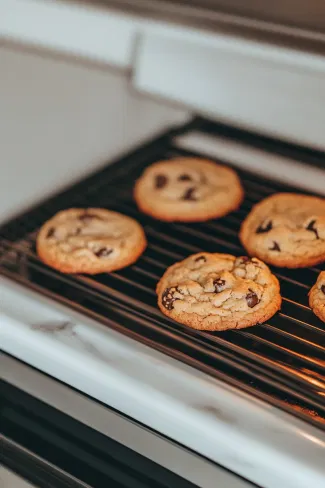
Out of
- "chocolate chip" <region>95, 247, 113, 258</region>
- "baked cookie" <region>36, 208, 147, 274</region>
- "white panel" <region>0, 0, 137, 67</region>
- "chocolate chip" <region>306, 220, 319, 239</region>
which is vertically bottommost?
"baked cookie" <region>36, 208, 147, 274</region>

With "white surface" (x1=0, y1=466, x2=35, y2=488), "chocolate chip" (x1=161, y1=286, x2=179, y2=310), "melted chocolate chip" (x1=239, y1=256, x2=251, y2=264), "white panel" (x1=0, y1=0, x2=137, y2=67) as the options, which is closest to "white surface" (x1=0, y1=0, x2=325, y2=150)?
"white panel" (x1=0, y1=0, x2=137, y2=67)

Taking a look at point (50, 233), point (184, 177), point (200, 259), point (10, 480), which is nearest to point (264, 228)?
point (200, 259)

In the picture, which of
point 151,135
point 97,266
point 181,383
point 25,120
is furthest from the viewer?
point 151,135

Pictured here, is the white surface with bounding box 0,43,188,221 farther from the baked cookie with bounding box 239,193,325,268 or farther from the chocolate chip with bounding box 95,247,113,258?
the baked cookie with bounding box 239,193,325,268

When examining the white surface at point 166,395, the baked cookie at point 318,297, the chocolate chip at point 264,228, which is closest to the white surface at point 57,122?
the white surface at point 166,395

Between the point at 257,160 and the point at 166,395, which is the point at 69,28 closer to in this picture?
the point at 257,160

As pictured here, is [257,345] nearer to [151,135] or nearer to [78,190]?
[78,190]

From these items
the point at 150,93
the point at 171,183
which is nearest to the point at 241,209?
the point at 171,183

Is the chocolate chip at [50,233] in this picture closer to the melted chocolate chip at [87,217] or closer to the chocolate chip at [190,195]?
the melted chocolate chip at [87,217]
